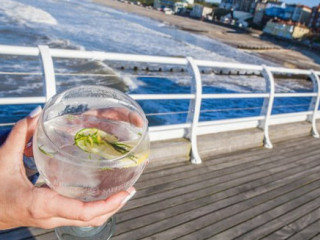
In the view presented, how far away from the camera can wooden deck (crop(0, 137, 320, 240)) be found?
2.27 meters

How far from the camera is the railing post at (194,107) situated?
3.19 meters

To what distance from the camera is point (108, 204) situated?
2.58 feet

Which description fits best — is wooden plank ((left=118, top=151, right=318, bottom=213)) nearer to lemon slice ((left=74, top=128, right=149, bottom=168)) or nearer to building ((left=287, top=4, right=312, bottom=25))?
lemon slice ((left=74, top=128, right=149, bottom=168))

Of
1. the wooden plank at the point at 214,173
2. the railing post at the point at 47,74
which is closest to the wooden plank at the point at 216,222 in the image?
the wooden plank at the point at 214,173

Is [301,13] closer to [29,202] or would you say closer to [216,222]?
[216,222]

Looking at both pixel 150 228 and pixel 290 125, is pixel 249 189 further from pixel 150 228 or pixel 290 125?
pixel 290 125

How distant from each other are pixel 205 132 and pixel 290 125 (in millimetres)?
1953

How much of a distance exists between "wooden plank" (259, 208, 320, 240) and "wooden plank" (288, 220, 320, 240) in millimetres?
27

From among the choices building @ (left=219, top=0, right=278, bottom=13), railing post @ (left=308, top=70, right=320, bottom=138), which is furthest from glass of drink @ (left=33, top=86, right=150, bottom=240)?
building @ (left=219, top=0, right=278, bottom=13)

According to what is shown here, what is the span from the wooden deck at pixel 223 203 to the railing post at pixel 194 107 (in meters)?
0.17

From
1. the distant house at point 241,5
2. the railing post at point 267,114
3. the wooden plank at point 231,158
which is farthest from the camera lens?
the distant house at point 241,5

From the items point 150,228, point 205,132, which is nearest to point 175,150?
point 205,132

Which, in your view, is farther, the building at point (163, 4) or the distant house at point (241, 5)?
Result: the building at point (163, 4)

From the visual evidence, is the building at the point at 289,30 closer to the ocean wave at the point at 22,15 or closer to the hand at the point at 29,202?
the ocean wave at the point at 22,15
